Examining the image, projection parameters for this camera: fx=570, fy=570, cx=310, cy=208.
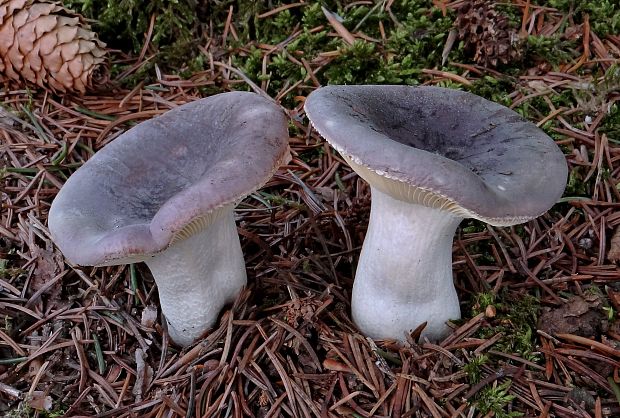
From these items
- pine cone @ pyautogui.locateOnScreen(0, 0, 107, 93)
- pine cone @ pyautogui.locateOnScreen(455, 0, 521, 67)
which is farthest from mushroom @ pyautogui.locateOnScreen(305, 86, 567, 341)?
pine cone @ pyautogui.locateOnScreen(0, 0, 107, 93)

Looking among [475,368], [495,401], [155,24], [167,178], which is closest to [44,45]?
[155,24]

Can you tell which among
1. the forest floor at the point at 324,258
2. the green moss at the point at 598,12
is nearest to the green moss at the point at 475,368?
the forest floor at the point at 324,258

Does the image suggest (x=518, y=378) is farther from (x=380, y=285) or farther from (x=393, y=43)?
(x=393, y=43)

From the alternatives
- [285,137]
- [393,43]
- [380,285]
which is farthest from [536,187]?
[393,43]

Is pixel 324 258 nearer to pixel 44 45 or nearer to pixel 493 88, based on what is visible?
pixel 493 88

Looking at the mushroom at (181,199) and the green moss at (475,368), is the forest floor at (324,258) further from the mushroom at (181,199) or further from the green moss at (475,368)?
the mushroom at (181,199)
